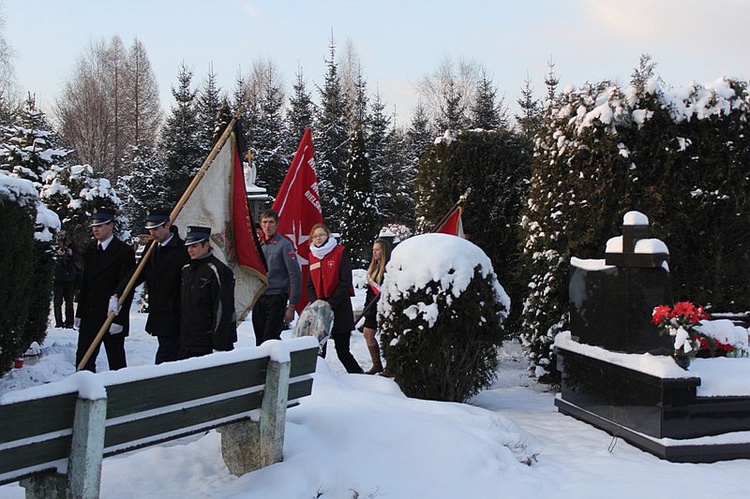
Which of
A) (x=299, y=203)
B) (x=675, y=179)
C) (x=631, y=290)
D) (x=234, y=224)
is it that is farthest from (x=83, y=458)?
(x=299, y=203)

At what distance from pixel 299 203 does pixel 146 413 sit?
24.0ft

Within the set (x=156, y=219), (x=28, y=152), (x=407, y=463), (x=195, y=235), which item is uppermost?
(x=28, y=152)

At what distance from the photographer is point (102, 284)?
21.8 ft

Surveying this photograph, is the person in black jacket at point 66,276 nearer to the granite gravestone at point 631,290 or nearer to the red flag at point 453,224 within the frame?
the red flag at point 453,224

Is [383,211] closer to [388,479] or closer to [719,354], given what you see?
[719,354]

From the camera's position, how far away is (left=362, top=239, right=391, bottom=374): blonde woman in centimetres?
828

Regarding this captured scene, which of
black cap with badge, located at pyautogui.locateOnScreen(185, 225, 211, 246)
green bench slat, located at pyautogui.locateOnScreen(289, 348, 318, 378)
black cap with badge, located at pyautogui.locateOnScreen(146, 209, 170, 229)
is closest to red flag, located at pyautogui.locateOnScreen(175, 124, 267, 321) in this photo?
black cap with badge, located at pyautogui.locateOnScreen(146, 209, 170, 229)

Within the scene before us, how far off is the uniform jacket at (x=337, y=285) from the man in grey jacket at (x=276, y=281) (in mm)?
244

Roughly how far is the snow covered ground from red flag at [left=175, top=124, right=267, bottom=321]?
142 centimetres

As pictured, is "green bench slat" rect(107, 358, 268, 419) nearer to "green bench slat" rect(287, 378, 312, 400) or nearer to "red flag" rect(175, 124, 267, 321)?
"green bench slat" rect(287, 378, 312, 400)

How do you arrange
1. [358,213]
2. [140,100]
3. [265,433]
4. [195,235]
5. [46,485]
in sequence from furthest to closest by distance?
[140,100] < [358,213] < [195,235] < [265,433] < [46,485]

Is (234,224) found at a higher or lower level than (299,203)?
lower

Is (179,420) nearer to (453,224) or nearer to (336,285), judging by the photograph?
(336,285)

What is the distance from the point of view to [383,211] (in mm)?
31672
